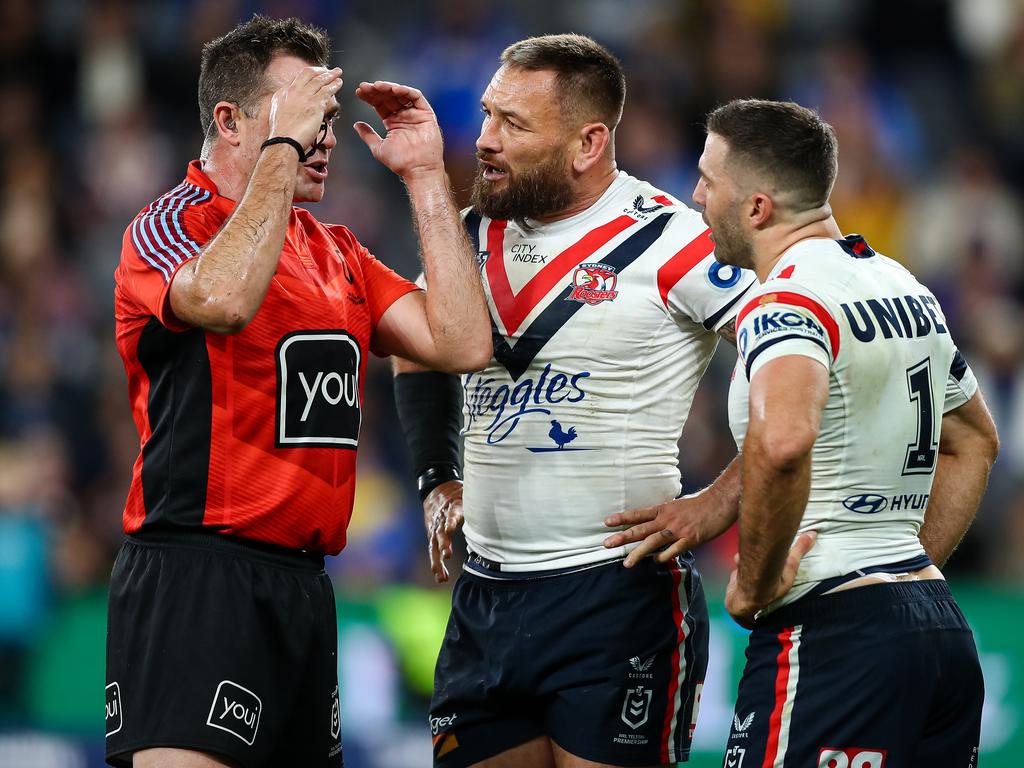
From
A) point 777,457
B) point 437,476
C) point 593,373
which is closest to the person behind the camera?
point 777,457

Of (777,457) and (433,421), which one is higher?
(777,457)

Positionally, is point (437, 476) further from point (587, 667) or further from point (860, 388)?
point (860, 388)

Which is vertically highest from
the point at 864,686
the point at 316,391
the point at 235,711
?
the point at 316,391

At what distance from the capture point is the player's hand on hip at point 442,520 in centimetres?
516

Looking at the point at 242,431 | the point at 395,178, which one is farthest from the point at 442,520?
the point at 395,178

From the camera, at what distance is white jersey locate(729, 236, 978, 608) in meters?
4.07

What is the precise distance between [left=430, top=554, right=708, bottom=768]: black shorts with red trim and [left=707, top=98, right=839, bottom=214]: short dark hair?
1.32 meters

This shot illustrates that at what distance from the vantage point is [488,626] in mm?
4883

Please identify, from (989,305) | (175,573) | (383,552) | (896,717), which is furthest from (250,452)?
(989,305)

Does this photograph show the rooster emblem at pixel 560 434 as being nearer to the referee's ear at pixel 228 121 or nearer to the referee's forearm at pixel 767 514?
the referee's forearm at pixel 767 514

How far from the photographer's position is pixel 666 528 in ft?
15.4

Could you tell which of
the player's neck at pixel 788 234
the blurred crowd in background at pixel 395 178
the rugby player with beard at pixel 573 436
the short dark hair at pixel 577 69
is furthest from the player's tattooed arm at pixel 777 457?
the blurred crowd in background at pixel 395 178

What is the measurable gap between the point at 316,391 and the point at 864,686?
71.0 inches

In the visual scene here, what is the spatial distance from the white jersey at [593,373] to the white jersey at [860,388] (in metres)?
0.56
